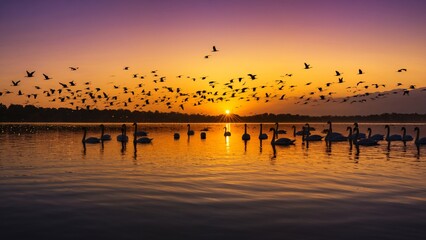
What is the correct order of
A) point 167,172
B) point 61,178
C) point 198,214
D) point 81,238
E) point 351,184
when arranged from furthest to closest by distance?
point 167,172 < point 61,178 < point 351,184 < point 198,214 < point 81,238

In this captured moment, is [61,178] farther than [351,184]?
Yes

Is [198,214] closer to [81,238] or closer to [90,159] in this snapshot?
[81,238]

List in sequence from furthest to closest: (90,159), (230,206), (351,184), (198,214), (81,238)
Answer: (90,159) → (351,184) → (230,206) → (198,214) → (81,238)

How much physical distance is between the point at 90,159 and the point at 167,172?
1012 cm

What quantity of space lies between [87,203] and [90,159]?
17855mm

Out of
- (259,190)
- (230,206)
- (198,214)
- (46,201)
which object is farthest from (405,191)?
(46,201)

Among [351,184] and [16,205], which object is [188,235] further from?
[351,184]

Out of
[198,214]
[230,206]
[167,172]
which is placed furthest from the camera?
[167,172]

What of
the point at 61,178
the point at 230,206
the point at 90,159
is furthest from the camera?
the point at 90,159

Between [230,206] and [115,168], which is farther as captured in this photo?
[115,168]

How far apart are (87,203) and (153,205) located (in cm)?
242

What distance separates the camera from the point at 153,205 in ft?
51.0

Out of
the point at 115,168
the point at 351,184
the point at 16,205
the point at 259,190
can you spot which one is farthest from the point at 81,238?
the point at 115,168

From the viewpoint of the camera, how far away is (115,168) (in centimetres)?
2742
